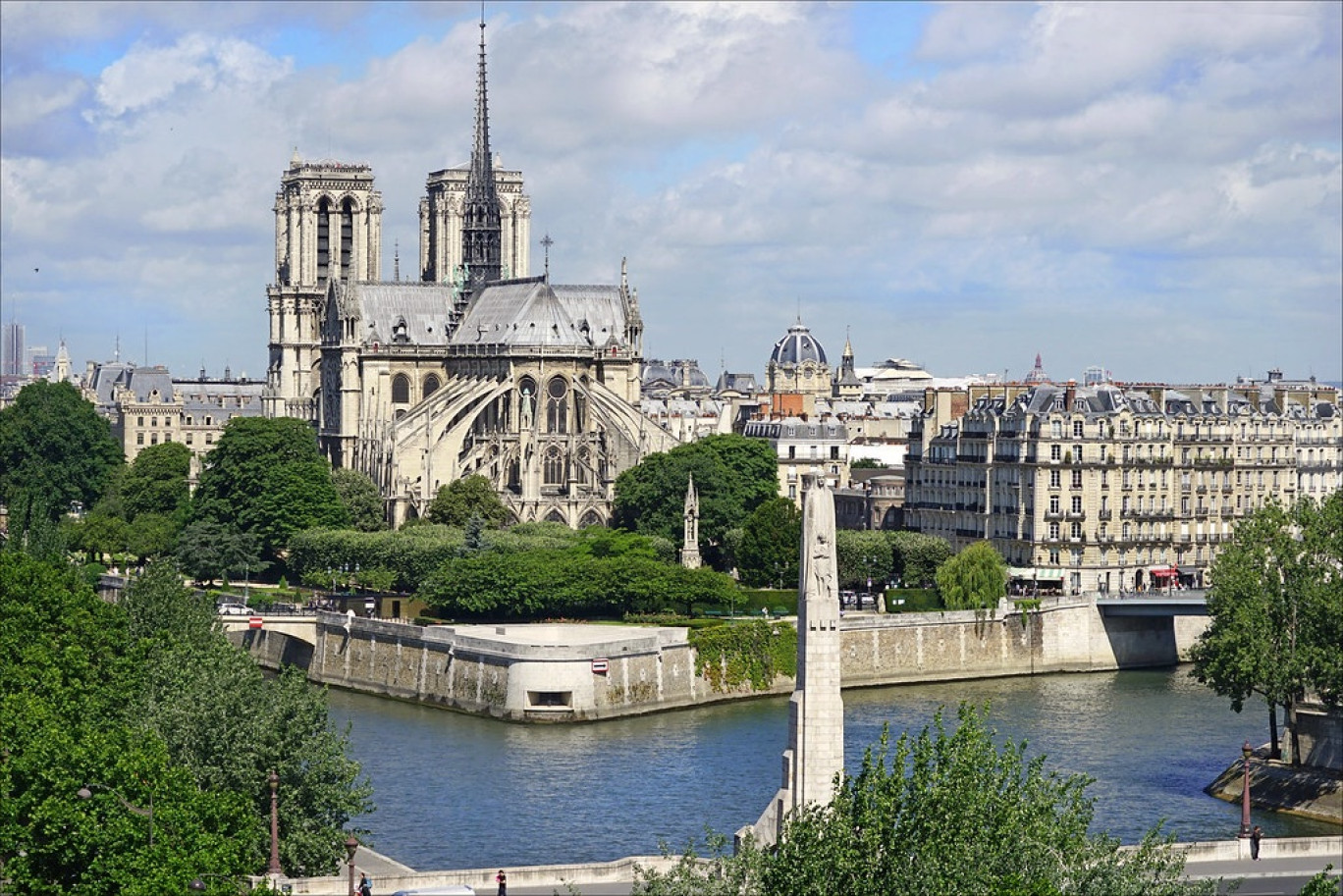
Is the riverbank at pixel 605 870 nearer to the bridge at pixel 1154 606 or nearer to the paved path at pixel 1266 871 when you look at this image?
the paved path at pixel 1266 871

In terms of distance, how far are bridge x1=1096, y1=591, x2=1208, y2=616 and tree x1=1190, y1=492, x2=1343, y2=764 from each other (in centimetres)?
2126

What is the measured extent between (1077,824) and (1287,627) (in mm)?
27318

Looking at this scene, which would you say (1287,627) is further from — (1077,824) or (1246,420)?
(1246,420)

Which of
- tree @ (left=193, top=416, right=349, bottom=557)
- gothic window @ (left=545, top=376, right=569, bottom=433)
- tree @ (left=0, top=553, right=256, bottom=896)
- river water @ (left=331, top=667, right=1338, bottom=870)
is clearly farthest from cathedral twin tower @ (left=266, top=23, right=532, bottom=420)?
tree @ (left=0, top=553, right=256, bottom=896)

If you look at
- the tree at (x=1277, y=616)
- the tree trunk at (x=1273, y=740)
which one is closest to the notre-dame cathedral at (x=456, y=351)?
the tree at (x=1277, y=616)

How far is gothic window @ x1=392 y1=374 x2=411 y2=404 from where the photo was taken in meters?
133

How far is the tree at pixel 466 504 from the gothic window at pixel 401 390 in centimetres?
1869

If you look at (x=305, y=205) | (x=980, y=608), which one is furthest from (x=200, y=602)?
(x=305, y=205)

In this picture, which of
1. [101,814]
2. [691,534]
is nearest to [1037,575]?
[691,534]

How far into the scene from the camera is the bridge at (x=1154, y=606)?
93812 mm

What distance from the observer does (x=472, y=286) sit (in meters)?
136

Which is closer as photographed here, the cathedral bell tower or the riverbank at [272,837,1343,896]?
the riverbank at [272,837,1343,896]

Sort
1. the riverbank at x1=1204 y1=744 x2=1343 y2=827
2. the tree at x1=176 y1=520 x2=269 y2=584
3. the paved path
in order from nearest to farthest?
the paved path
the riverbank at x1=1204 y1=744 x2=1343 y2=827
the tree at x1=176 y1=520 x2=269 y2=584

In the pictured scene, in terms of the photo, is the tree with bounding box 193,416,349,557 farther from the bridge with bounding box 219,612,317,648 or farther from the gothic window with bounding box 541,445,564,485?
the bridge with bounding box 219,612,317,648
